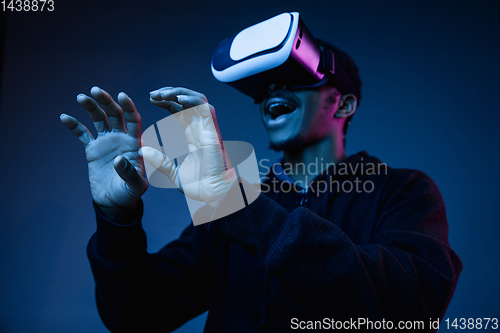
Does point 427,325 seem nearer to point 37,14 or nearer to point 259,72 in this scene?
point 259,72

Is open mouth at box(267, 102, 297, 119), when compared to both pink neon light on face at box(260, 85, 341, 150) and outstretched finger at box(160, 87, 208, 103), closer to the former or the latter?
pink neon light on face at box(260, 85, 341, 150)

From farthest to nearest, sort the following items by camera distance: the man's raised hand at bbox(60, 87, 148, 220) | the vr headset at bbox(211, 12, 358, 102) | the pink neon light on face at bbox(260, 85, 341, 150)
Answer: the pink neon light on face at bbox(260, 85, 341, 150)
the vr headset at bbox(211, 12, 358, 102)
the man's raised hand at bbox(60, 87, 148, 220)

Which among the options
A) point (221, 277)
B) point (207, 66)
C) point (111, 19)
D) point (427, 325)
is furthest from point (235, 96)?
point (427, 325)

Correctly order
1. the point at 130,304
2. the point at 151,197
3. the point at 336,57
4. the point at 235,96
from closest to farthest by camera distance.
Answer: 1. the point at 130,304
2. the point at 336,57
3. the point at 151,197
4. the point at 235,96

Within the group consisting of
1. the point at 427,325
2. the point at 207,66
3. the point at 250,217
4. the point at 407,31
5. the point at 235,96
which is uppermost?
the point at 407,31

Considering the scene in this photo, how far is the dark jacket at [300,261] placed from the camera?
0.44 m

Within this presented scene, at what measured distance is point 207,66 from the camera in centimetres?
128

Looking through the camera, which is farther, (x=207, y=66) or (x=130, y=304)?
(x=207, y=66)

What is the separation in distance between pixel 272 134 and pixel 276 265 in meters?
0.45

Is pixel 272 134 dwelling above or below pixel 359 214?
above

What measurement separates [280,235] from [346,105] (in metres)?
0.60

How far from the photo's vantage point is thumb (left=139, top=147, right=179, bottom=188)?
0.50 meters

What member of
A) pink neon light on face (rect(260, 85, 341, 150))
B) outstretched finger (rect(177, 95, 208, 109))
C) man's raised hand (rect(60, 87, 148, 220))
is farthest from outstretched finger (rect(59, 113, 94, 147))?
pink neon light on face (rect(260, 85, 341, 150))

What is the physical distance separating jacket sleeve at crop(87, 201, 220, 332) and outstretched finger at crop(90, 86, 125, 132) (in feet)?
0.61
